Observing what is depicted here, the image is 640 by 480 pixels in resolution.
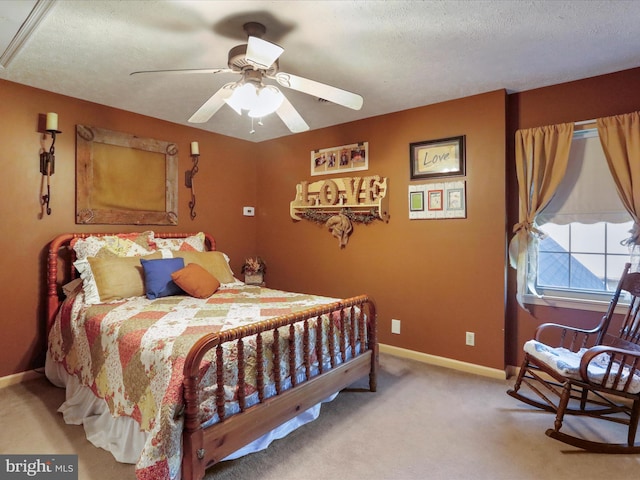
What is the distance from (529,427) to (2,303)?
387 cm

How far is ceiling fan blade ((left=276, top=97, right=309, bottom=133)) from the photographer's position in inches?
91.3

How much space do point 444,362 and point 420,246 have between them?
3.49 feet

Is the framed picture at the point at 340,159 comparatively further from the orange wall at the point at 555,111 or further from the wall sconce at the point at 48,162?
the wall sconce at the point at 48,162

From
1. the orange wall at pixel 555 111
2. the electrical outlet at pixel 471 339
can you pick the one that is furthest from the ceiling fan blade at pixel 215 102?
the electrical outlet at pixel 471 339

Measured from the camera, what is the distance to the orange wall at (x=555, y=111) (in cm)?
265

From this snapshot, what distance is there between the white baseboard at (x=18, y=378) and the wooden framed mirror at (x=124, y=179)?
4.23 ft

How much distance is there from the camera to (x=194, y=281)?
296 centimetres

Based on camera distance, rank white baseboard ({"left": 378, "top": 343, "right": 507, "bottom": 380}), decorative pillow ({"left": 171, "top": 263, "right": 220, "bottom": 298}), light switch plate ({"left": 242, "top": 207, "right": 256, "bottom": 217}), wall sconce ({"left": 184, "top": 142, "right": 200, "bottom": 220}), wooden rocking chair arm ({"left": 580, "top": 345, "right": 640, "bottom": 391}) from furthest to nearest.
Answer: light switch plate ({"left": 242, "top": 207, "right": 256, "bottom": 217})
wall sconce ({"left": 184, "top": 142, "right": 200, "bottom": 220})
white baseboard ({"left": 378, "top": 343, "right": 507, "bottom": 380})
decorative pillow ({"left": 171, "top": 263, "right": 220, "bottom": 298})
wooden rocking chair arm ({"left": 580, "top": 345, "right": 640, "bottom": 391})

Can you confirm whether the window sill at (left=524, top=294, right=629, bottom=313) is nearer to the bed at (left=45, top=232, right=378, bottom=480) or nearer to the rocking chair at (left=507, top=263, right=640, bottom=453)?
the rocking chair at (left=507, top=263, right=640, bottom=453)

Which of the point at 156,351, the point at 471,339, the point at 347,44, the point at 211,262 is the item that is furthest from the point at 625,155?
the point at 211,262

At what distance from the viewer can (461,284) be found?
127 inches

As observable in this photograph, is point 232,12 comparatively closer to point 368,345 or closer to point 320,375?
point 320,375

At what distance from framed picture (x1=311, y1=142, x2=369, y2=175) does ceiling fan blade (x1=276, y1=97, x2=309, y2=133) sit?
141 centimetres

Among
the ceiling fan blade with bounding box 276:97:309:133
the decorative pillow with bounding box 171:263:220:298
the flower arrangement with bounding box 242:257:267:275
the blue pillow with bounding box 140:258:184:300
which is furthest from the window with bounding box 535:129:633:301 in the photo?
the blue pillow with bounding box 140:258:184:300
